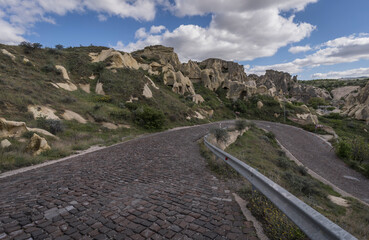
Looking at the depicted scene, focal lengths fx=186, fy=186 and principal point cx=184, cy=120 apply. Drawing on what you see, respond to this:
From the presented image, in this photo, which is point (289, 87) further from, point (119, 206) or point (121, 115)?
point (119, 206)

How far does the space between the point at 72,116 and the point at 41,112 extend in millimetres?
2465

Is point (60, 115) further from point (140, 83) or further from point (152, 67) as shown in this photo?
point (152, 67)

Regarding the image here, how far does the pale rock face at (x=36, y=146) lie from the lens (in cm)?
930

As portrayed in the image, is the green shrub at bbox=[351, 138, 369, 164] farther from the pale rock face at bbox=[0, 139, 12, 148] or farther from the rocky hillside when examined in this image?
the pale rock face at bbox=[0, 139, 12, 148]

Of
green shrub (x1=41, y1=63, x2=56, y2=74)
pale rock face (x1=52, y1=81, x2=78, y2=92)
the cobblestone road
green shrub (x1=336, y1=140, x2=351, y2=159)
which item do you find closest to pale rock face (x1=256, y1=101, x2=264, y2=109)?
green shrub (x1=336, y1=140, x2=351, y2=159)

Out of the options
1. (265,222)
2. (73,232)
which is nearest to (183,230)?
(265,222)

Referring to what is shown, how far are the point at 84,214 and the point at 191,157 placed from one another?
571 centimetres

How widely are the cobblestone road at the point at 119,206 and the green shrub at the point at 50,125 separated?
758 centimetres

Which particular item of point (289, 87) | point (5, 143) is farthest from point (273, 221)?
point (289, 87)

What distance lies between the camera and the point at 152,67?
52656 millimetres

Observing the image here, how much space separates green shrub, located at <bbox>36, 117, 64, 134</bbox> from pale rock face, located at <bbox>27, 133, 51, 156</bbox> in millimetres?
3918

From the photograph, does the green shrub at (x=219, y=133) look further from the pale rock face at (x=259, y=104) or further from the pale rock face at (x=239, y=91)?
the pale rock face at (x=239, y=91)

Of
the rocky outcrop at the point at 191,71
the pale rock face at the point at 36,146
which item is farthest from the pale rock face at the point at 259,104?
the pale rock face at the point at 36,146

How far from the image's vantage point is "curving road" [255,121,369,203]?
1590cm
